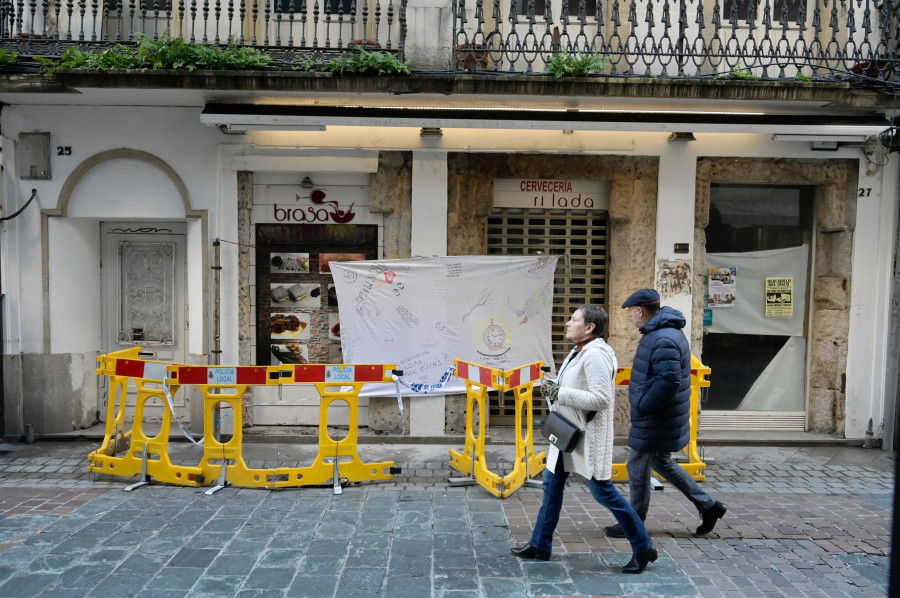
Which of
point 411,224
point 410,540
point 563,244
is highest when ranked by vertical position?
point 411,224

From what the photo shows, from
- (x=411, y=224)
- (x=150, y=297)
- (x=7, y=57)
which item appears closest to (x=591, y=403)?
(x=411, y=224)

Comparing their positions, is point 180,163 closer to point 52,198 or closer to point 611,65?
point 52,198

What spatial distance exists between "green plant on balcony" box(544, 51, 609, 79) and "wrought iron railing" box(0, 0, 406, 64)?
1890 mm

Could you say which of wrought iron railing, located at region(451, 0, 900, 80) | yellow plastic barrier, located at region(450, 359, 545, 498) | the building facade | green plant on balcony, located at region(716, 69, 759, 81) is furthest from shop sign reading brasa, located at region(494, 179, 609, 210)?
yellow plastic barrier, located at region(450, 359, 545, 498)

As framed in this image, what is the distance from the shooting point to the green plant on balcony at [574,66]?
25.9ft

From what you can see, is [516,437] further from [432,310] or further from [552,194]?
[552,194]

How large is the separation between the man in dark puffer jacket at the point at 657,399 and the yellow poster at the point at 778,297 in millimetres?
4570

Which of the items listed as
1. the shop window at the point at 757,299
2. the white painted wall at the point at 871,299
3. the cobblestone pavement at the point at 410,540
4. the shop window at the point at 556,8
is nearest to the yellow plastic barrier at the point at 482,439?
the cobblestone pavement at the point at 410,540

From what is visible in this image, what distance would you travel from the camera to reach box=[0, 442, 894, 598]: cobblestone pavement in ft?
15.4

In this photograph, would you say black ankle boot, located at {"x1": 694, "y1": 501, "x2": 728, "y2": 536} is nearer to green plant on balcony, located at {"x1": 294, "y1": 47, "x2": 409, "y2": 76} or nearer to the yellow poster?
the yellow poster

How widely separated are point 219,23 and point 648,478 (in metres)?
7.52

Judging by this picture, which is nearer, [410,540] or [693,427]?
[410,540]

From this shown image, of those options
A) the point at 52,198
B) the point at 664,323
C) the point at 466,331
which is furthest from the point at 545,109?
the point at 52,198

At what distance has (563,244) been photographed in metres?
9.23
